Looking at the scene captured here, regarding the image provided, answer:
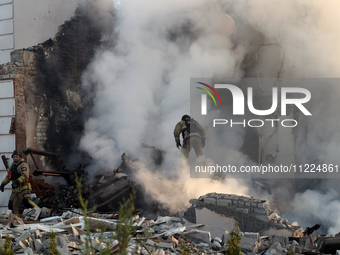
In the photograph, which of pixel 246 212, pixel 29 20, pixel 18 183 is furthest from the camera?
pixel 29 20

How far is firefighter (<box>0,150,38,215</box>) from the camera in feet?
24.5

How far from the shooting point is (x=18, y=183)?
755cm

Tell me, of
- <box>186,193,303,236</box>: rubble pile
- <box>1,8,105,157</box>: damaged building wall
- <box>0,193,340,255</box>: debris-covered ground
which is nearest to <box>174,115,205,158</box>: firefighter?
<box>0,193,340,255</box>: debris-covered ground

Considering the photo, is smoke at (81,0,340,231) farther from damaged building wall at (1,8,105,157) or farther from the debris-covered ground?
the debris-covered ground

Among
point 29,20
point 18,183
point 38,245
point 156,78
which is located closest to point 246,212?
point 38,245

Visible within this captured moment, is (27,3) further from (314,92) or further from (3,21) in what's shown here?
(314,92)

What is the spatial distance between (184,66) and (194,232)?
13.5ft

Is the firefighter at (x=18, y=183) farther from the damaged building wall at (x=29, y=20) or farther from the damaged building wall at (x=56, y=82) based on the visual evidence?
the damaged building wall at (x=29, y=20)

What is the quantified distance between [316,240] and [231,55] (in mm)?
4386

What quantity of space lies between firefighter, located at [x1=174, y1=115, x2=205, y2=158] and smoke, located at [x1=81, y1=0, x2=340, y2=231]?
0.62 ft

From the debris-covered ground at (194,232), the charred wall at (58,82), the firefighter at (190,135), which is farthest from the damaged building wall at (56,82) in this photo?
the firefighter at (190,135)

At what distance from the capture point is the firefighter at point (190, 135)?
7.76 meters

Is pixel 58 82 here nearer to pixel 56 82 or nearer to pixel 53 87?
pixel 56 82

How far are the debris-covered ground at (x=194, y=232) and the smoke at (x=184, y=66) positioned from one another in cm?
119
